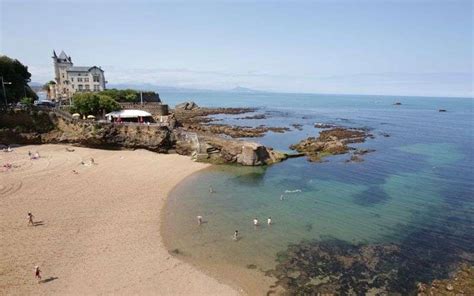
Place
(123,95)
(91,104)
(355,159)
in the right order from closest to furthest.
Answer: (355,159) → (91,104) → (123,95)

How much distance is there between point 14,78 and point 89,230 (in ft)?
158

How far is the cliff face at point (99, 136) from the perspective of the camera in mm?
47531

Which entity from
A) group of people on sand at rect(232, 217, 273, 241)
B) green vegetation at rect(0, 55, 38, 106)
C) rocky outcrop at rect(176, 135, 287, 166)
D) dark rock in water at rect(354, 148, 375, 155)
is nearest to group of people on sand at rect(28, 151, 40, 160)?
green vegetation at rect(0, 55, 38, 106)

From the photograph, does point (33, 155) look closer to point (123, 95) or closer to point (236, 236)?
point (123, 95)

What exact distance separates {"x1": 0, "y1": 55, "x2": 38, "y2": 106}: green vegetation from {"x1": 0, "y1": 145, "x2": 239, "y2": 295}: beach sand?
21043 millimetres

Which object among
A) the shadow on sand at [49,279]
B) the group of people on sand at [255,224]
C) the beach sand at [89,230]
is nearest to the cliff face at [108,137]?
the beach sand at [89,230]

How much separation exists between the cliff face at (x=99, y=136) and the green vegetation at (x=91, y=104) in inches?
156

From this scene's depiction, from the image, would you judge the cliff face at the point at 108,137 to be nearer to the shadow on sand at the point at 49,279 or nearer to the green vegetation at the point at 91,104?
the green vegetation at the point at 91,104

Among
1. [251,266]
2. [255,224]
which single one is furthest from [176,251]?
[255,224]

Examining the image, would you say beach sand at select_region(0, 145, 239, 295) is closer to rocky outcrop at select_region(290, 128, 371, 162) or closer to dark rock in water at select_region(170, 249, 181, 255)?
dark rock in water at select_region(170, 249, 181, 255)

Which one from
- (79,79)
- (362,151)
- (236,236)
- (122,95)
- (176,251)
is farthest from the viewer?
(79,79)

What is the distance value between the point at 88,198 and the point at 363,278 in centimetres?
2413

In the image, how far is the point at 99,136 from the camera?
4741 cm

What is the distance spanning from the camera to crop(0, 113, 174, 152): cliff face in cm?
4753
